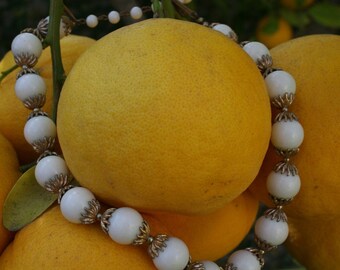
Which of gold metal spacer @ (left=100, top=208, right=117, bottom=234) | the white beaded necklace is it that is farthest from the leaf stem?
gold metal spacer @ (left=100, top=208, right=117, bottom=234)

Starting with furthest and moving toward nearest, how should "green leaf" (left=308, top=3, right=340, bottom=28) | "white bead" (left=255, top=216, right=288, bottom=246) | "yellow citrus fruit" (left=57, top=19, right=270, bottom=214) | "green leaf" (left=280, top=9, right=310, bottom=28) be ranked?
"green leaf" (left=280, top=9, right=310, bottom=28) < "green leaf" (left=308, top=3, right=340, bottom=28) < "white bead" (left=255, top=216, right=288, bottom=246) < "yellow citrus fruit" (left=57, top=19, right=270, bottom=214)

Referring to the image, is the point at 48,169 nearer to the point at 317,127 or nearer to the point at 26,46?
the point at 26,46

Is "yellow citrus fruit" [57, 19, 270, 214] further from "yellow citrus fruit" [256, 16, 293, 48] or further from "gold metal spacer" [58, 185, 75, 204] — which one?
"yellow citrus fruit" [256, 16, 293, 48]

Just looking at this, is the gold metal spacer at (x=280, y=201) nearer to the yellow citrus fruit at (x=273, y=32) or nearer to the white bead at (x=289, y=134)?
the white bead at (x=289, y=134)

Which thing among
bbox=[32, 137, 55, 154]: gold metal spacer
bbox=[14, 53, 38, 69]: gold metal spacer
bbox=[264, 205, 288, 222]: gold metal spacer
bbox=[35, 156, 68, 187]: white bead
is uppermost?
bbox=[14, 53, 38, 69]: gold metal spacer

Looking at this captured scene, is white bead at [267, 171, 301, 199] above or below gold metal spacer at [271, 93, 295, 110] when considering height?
below

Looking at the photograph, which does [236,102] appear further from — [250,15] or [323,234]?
[250,15]
